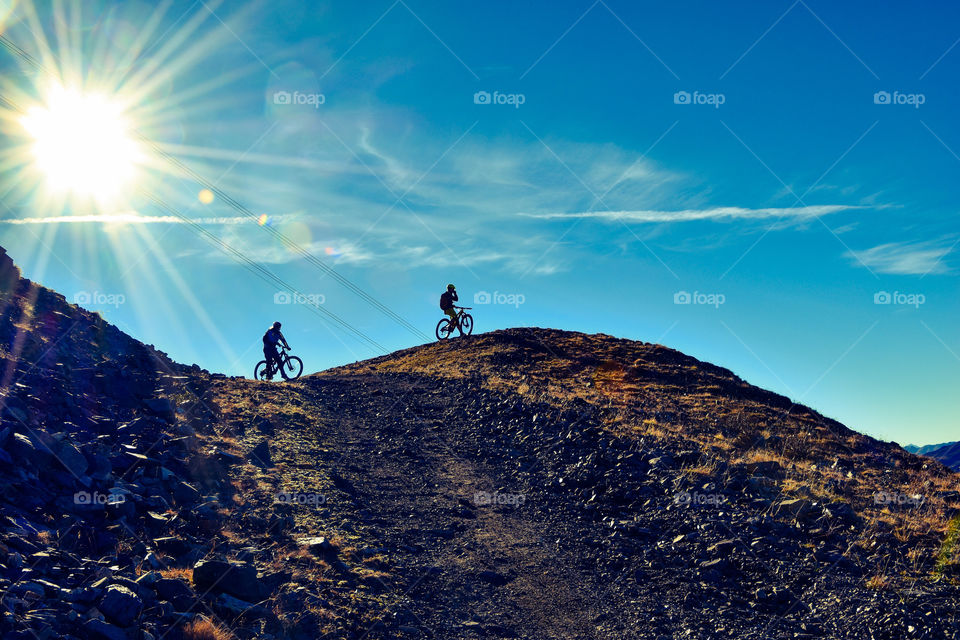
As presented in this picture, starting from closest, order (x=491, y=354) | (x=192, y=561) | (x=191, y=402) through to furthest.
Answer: (x=192, y=561) → (x=191, y=402) → (x=491, y=354)

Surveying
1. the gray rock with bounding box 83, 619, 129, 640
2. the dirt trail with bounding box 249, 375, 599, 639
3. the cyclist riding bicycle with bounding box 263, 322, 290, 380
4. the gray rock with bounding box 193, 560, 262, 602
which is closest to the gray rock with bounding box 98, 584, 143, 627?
the gray rock with bounding box 83, 619, 129, 640

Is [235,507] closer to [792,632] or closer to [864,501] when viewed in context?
[792,632]

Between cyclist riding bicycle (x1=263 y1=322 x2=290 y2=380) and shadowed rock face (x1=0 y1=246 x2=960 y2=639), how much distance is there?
25.0ft

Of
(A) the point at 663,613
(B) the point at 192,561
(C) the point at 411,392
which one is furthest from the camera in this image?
(C) the point at 411,392

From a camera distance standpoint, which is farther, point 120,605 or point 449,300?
point 449,300

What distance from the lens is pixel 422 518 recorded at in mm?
13875

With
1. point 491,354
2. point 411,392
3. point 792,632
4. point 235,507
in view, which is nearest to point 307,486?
point 235,507

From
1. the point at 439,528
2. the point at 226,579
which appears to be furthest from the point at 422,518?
the point at 226,579

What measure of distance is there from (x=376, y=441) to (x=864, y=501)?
15161 millimetres

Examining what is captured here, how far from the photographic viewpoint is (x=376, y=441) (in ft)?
66.4

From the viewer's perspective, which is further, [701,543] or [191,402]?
[191,402]

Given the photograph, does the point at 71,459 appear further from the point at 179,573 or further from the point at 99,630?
the point at 99,630

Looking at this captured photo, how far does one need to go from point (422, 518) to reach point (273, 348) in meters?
19.8

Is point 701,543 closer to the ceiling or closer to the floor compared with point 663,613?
closer to the ceiling
